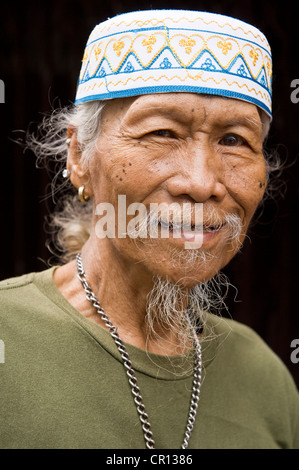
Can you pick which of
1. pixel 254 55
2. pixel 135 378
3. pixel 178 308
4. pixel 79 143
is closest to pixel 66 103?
pixel 79 143

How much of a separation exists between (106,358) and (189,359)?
0.37 metres

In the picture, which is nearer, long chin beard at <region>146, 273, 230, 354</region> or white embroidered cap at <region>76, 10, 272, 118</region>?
white embroidered cap at <region>76, 10, 272, 118</region>

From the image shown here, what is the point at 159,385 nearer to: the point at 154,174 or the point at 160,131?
the point at 154,174

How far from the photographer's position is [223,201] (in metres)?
1.87

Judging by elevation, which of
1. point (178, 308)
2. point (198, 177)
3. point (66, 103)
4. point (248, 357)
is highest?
point (66, 103)

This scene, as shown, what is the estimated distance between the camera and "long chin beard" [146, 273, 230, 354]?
77.1 inches

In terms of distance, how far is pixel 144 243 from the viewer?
1.86 meters

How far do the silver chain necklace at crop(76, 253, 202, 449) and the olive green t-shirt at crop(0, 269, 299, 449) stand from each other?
0.02 meters

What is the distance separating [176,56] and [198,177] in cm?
40

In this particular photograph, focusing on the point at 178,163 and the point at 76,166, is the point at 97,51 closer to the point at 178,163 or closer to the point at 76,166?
the point at 76,166

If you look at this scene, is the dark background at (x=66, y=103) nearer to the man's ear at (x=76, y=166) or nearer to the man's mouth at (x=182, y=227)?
the man's ear at (x=76, y=166)

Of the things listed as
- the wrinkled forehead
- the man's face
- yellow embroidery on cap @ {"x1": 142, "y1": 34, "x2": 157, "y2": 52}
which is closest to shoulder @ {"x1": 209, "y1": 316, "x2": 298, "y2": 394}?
the man's face

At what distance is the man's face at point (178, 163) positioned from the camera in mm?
1795

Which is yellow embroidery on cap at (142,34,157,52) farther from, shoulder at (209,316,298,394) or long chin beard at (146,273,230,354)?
shoulder at (209,316,298,394)
